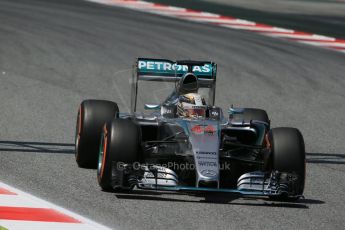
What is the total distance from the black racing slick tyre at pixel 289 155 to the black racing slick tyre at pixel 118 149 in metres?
1.37

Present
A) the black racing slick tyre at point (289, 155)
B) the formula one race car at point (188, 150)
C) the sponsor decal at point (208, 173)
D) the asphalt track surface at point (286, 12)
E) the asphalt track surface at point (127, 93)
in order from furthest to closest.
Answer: the asphalt track surface at point (286, 12)
the black racing slick tyre at point (289, 155)
the formula one race car at point (188, 150)
the sponsor decal at point (208, 173)
the asphalt track surface at point (127, 93)

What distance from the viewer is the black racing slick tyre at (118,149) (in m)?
10.7

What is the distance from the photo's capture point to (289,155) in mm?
10898

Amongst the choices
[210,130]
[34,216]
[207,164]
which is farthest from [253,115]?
[34,216]

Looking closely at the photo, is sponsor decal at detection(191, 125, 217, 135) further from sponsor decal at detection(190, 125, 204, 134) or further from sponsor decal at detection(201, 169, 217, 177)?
sponsor decal at detection(201, 169, 217, 177)

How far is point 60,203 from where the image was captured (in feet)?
33.3

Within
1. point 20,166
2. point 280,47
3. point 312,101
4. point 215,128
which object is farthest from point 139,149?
point 280,47

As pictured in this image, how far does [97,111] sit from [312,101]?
6.98 m

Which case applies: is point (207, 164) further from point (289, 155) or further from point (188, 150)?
point (289, 155)

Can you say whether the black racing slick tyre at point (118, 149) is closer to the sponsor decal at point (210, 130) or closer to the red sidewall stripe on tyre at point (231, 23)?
the sponsor decal at point (210, 130)

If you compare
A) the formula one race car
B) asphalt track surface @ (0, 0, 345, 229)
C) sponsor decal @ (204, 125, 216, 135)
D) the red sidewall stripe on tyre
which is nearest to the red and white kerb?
asphalt track surface @ (0, 0, 345, 229)

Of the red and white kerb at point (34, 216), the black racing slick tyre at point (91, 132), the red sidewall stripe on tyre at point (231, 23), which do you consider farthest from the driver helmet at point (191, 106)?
the red sidewall stripe on tyre at point (231, 23)

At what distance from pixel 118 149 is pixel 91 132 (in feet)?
4.46

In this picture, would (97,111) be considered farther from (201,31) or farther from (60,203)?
(201,31)
